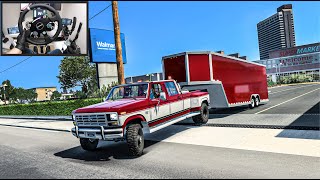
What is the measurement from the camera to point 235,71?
14.4 m

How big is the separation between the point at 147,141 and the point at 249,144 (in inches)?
136

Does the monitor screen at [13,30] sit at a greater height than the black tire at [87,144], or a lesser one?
greater

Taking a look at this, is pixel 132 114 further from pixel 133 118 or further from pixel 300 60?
pixel 300 60

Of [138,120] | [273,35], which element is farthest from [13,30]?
[273,35]

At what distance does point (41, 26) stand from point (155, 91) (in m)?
16.6

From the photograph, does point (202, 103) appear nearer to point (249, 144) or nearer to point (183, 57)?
point (183, 57)

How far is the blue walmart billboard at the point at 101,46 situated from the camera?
23.2m

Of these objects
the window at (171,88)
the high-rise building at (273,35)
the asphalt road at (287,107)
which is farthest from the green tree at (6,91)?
the window at (171,88)

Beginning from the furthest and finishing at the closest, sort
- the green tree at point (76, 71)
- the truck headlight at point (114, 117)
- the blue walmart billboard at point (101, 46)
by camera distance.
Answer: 1. the green tree at point (76, 71)
2. the blue walmart billboard at point (101, 46)
3. the truck headlight at point (114, 117)

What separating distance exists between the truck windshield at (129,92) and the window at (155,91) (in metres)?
0.24

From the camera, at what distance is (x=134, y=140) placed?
23.4 feet

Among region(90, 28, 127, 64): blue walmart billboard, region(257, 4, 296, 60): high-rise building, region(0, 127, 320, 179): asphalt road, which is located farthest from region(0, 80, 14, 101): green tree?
region(0, 127, 320, 179): asphalt road

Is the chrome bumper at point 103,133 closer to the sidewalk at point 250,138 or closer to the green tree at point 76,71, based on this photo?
the sidewalk at point 250,138

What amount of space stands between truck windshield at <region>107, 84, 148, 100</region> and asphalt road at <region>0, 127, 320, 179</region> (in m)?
1.68
